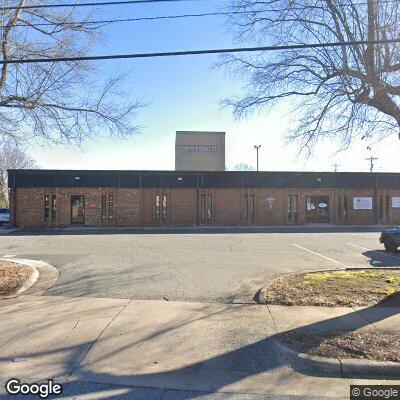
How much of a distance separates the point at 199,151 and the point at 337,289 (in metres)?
38.0

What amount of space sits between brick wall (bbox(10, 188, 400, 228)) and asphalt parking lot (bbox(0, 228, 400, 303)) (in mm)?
9990

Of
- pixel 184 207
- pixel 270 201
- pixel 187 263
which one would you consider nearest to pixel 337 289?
pixel 187 263

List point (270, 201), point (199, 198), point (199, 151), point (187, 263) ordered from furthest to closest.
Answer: point (199, 151) < point (270, 201) < point (199, 198) < point (187, 263)

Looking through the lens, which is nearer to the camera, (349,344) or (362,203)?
(349,344)

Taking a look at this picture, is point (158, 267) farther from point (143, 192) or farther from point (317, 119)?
point (143, 192)

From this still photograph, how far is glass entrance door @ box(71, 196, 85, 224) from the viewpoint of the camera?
29344mm

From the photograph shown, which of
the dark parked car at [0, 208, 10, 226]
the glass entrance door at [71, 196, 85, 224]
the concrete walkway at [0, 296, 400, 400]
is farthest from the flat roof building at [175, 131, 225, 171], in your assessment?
the concrete walkway at [0, 296, 400, 400]

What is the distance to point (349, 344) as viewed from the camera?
5.21 m

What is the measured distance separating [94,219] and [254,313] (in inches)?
945

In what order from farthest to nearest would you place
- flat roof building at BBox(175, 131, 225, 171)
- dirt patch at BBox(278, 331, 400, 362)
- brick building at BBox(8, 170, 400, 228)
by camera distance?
flat roof building at BBox(175, 131, 225, 171), brick building at BBox(8, 170, 400, 228), dirt patch at BBox(278, 331, 400, 362)

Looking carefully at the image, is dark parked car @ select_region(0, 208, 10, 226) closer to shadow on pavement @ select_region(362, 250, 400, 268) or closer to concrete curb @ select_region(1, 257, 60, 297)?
concrete curb @ select_region(1, 257, 60, 297)

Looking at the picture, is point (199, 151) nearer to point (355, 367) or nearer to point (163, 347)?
point (163, 347)

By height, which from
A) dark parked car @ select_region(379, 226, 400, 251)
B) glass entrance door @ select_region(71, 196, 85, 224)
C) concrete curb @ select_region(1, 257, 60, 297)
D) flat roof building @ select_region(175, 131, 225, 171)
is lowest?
concrete curb @ select_region(1, 257, 60, 297)

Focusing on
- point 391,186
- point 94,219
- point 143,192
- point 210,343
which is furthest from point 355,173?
point 210,343
